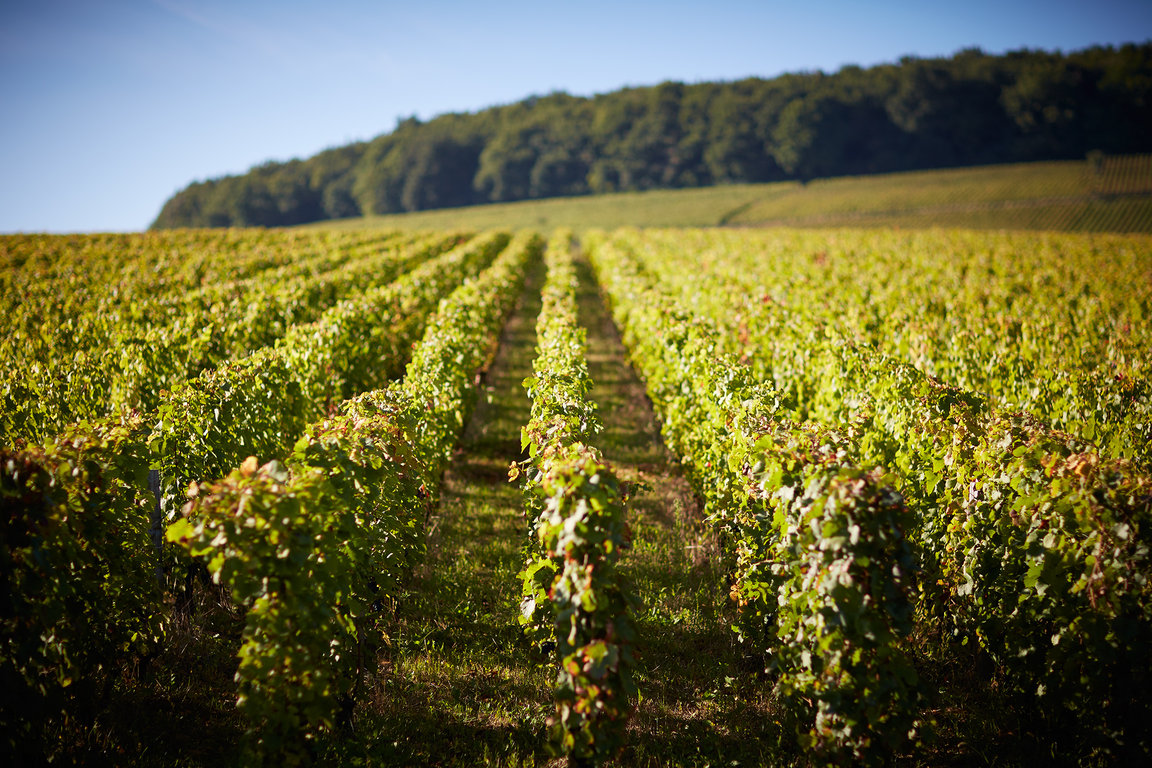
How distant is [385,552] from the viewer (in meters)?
4.78

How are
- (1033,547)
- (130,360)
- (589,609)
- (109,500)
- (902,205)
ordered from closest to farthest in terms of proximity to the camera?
(589,609) < (1033,547) < (109,500) < (130,360) < (902,205)

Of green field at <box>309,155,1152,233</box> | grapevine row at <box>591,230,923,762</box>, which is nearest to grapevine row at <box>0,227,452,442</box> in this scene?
grapevine row at <box>591,230,923,762</box>

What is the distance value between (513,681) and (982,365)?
698 centimetres

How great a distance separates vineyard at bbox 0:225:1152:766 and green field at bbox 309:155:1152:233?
2252 inches

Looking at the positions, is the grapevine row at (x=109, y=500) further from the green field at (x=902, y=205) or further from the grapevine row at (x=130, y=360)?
the green field at (x=902, y=205)

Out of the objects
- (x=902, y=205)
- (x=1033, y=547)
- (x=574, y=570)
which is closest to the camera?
(x=574, y=570)

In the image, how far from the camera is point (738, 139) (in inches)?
4072

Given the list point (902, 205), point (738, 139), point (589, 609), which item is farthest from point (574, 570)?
point (738, 139)

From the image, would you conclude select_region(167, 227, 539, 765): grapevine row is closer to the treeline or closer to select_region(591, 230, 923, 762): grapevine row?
select_region(591, 230, 923, 762): grapevine row

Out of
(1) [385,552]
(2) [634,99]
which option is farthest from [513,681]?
(2) [634,99]

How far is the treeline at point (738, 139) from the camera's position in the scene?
309 ft

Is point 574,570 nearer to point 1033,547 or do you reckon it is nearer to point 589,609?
point 589,609

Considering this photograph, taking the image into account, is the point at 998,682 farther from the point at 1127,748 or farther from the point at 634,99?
the point at 634,99

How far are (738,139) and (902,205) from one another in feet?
157
